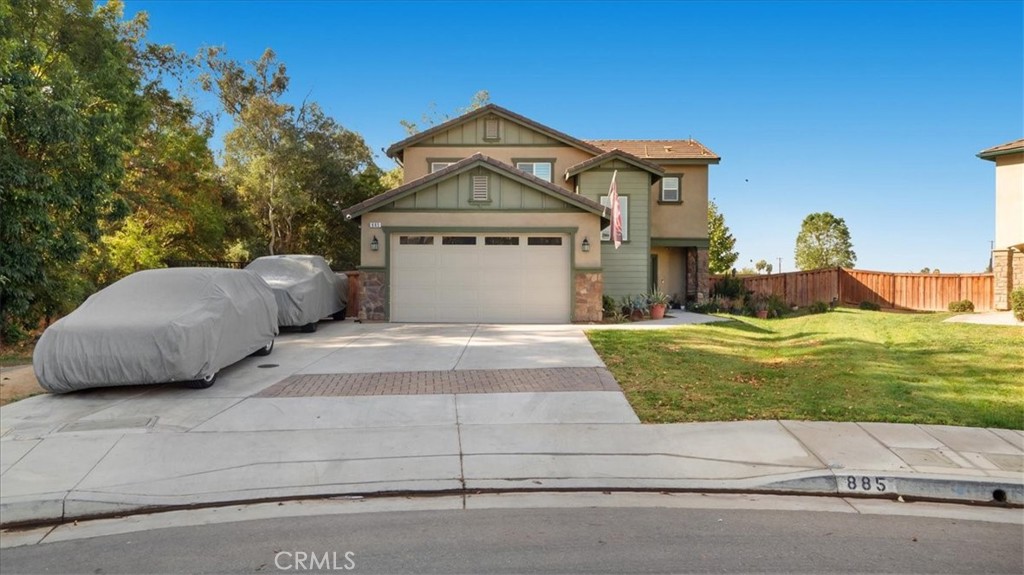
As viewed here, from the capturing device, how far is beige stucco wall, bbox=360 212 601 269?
53.3 ft

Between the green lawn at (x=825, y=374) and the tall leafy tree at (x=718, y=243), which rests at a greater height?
the tall leafy tree at (x=718, y=243)

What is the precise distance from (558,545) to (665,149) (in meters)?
21.5

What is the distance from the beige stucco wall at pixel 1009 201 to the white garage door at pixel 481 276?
15630mm

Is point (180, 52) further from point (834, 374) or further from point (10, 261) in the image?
point (834, 374)

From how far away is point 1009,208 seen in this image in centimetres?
2000

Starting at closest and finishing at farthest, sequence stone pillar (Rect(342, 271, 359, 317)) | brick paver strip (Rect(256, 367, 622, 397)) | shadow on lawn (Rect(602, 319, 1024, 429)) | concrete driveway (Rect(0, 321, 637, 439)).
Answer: concrete driveway (Rect(0, 321, 637, 439)) < shadow on lawn (Rect(602, 319, 1024, 429)) < brick paver strip (Rect(256, 367, 622, 397)) < stone pillar (Rect(342, 271, 359, 317))

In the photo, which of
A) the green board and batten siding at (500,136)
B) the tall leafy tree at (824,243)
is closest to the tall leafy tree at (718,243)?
the tall leafy tree at (824,243)

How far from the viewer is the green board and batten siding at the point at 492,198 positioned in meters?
16.3

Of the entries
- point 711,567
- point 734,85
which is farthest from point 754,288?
point 711,567

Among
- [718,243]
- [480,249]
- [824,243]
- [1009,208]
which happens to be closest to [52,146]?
[480,249]

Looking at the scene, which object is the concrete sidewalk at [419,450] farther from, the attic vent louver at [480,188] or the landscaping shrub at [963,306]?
the landscaping shrub at [963,306]

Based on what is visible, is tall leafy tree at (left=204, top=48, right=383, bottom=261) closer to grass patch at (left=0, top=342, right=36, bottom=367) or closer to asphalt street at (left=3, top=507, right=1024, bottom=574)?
grass patch at (left=0, top=342, right=36, bottom=367)

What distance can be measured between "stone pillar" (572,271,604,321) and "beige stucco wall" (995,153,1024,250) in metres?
14.5

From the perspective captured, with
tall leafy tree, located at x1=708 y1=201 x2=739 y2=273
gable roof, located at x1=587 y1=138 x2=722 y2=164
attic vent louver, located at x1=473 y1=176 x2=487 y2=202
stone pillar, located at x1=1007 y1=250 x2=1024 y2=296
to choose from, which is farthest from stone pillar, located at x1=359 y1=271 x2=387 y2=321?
tall leafy tree, located at x1=708 y1=201 x2=739 y2=273
